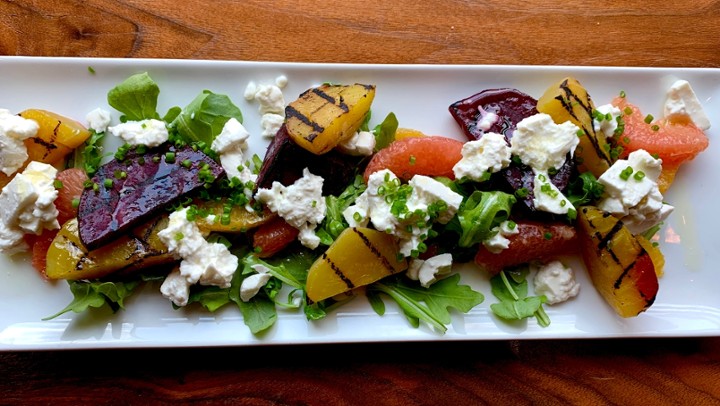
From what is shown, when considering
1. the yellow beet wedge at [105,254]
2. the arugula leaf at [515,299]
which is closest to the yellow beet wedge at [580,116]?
the arugula leaf at [515,299]

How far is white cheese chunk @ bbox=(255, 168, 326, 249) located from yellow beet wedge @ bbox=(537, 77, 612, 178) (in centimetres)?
96

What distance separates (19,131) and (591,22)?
2.41m

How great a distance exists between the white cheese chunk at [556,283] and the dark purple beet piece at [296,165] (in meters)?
0.86

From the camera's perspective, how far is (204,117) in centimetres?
213

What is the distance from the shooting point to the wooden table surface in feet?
Result: 7.37

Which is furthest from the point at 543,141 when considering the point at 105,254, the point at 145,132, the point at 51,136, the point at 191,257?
the point at 51,136

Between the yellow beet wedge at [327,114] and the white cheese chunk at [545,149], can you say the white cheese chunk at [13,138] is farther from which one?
the white cheese chunk at [545,149]

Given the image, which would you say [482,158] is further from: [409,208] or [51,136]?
[51,136]

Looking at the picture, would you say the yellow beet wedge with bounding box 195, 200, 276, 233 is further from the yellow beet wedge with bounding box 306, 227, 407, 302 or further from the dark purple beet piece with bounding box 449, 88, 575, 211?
the dark purple beet piece with bounding box 449, 88, 575, 211

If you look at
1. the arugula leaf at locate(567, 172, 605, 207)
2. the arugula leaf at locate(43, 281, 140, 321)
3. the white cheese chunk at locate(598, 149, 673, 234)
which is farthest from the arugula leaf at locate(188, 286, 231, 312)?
the white cheese chunk at locate(598, 149, 673, 234)

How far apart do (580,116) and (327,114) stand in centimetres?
99

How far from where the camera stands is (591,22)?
2.53 m

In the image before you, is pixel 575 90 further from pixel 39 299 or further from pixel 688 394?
pixel 39 299

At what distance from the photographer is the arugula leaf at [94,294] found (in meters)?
1.99
